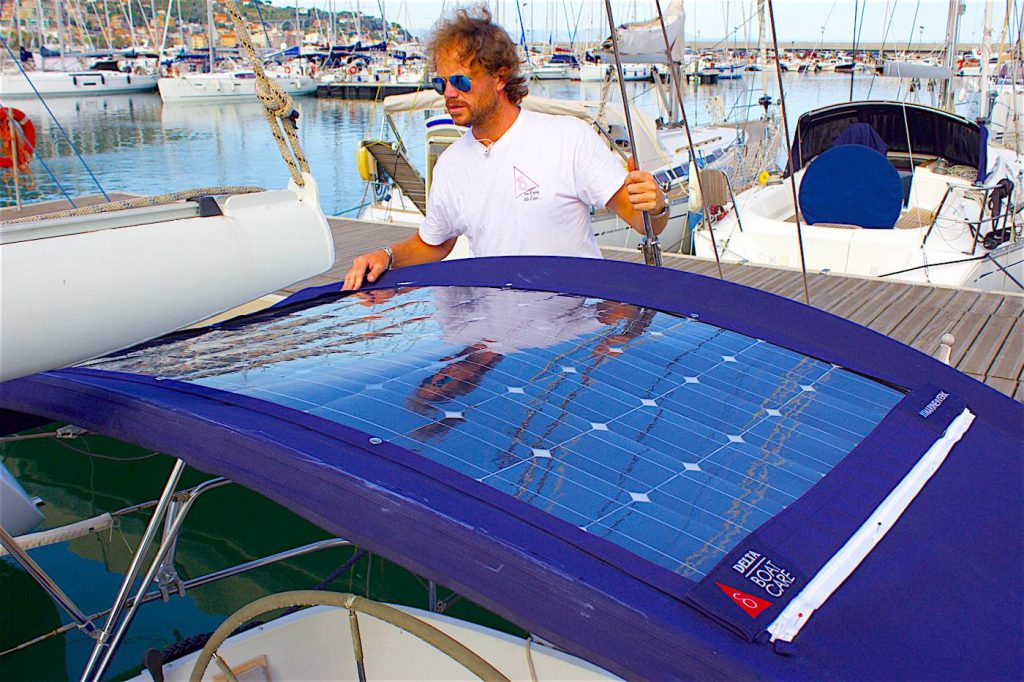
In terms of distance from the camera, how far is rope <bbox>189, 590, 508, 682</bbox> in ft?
4.75

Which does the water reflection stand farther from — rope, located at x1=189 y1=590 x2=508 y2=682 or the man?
rope, located at x1=189 y1=590 x2=508 y2=682

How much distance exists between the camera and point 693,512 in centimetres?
145

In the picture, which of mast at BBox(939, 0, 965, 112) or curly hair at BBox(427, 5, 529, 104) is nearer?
curly hair at BBox(427, 5, 529, 104)

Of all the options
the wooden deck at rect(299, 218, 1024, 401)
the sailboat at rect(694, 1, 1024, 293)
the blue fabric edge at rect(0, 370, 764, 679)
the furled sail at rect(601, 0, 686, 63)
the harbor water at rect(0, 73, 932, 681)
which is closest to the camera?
the blue fabric edge at rect(0, 370, 764, 679)

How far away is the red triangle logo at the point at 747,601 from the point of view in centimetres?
119

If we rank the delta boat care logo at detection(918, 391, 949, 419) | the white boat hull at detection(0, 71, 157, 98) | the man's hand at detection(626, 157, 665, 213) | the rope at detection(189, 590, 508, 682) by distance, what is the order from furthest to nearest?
the white boat hull at detection(0, 71, 157, 98)
the man's hand at detection(626, 157, 665, 213)
the delta boat care logo at detection(918, 391, 949, 419)
the rope at detection(189, 590, 508, 682)

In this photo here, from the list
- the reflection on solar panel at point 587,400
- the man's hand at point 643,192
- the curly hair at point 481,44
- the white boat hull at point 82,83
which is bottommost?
the reflection on solar panel at point 587,400

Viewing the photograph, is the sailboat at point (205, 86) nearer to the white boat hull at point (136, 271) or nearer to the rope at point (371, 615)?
the white boat hull at point (136, 271)

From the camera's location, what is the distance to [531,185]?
284cm

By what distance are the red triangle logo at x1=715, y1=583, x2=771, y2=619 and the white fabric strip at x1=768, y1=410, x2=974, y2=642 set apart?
0.03m

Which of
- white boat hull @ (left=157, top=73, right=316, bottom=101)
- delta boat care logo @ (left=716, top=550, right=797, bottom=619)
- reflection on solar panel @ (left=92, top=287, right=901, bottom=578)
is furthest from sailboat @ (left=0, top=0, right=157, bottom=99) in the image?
delta boat care logo @ (left=716, top=550, right=797, bottom=619)

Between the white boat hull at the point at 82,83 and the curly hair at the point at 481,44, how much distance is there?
45002 mm

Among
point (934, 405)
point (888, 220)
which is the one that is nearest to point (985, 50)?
point (888, 220)

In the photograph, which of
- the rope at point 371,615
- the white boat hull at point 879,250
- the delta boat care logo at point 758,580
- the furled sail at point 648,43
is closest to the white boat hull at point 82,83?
the furled sail at point 648,43
